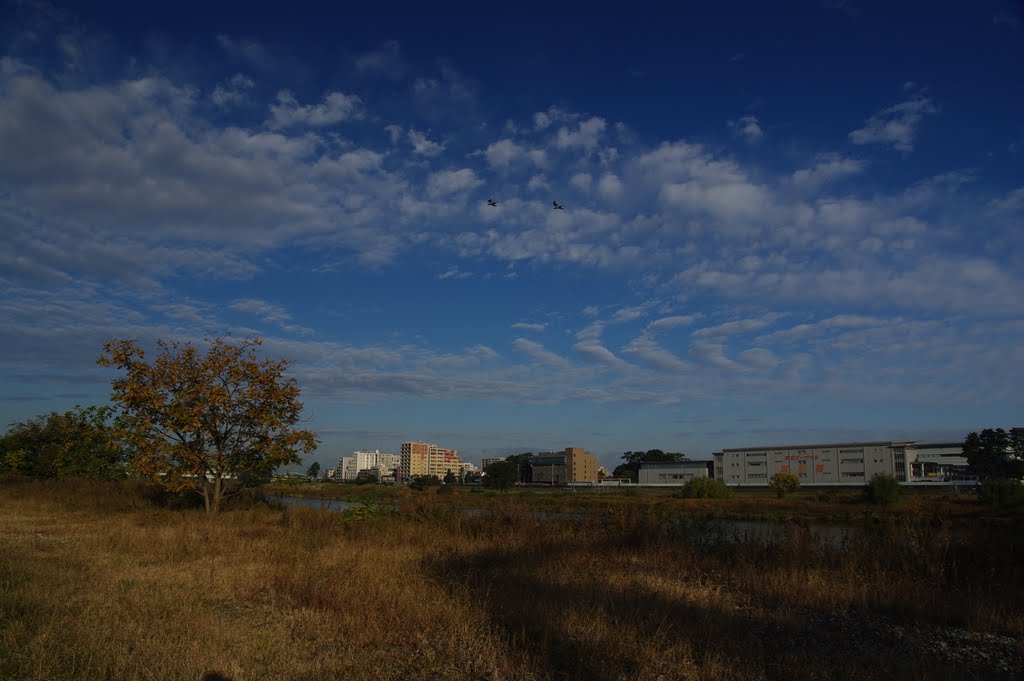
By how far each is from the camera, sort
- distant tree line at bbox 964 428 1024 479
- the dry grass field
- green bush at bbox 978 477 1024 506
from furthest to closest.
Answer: distant tree line at bbox 964 428 1024 479, green bush at bbox 978 477 1024 506, the dry grass field

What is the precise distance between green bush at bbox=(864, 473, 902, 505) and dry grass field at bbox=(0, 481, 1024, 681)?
5188 centimetres

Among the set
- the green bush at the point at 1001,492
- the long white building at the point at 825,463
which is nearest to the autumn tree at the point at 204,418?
the green bush at the point at 1001,492

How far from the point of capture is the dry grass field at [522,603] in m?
4.71

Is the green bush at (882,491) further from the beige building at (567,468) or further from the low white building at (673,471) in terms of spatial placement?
the beige building at (567,468)

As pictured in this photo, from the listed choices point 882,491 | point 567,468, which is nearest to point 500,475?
point 567,468

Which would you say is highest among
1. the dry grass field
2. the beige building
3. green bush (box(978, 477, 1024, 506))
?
the dry grass field

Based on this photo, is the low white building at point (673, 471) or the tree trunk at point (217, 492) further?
the low white building at point (673, 471)

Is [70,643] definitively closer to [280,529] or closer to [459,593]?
[459,593]

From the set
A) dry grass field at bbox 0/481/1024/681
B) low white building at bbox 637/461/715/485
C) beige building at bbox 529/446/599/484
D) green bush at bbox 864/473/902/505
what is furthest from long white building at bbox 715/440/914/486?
dry grass field at bbox 0/481/1024/681

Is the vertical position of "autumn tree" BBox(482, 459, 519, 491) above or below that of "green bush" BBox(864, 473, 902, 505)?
below

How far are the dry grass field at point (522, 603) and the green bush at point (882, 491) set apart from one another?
2042 inches

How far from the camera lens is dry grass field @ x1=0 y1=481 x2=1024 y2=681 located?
471cm

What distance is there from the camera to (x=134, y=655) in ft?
15.4

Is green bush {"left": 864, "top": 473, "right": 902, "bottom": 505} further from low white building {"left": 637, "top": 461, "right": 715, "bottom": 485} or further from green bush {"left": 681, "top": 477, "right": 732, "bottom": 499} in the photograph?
low white building {"left": 637, "top": 461, "right": 715, "bottom": 485}
